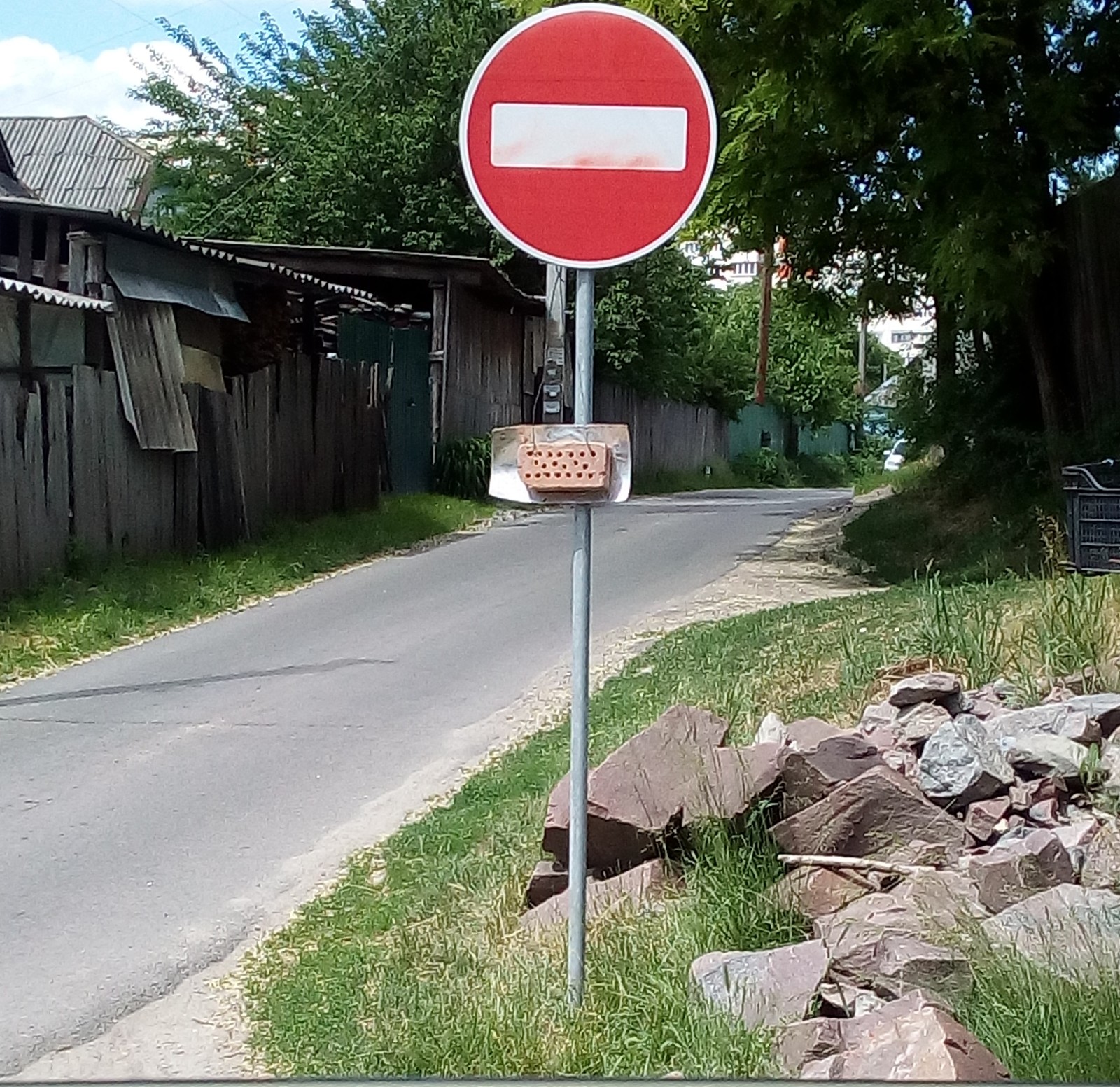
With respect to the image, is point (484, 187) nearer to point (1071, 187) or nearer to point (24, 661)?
point (24, 661)

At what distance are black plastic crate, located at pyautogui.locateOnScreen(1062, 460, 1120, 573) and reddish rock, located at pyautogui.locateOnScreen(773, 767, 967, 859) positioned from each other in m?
3.35

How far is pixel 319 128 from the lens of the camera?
35.5ft

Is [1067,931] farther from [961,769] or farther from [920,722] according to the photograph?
[920,722]

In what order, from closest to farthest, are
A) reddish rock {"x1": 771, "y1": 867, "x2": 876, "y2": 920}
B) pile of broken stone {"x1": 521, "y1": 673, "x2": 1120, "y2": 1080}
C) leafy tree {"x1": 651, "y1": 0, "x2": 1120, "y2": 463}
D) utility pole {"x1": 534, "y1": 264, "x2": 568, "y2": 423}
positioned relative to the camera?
pile of broken stone {"x1": 521, "y1": 673, "x2": 1120, "y2": 1080}
reddish rock {"x1": 771, "y1": 867, "x2": 876, "y2": 920}
utility pole {"x1": 534, "y1": 264, "x2": 568, "y2": 423}
leafy tree {"x1": 651, "y1": 0, "x2": 1120, "y2": 463}

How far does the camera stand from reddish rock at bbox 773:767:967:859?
4.39m

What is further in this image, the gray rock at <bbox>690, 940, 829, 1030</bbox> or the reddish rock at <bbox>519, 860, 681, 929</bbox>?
the reddish rock at <bbox>519, 860, 681, 929</bbox>

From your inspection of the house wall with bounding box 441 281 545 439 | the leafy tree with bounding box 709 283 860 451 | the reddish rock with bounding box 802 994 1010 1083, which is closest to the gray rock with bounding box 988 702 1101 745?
the reddish rock with bounding box 802 994 1010 1083

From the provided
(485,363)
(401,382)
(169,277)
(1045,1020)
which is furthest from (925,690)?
(485,363)

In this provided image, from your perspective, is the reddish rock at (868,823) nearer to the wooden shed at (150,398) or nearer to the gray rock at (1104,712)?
Answer: the gray rock at (1104,712)

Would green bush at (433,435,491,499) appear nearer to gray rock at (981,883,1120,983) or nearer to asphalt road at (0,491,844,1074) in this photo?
asphalt road at (0,491,844,1074)

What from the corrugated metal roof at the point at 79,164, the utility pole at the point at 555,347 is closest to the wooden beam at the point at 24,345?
the corrugated metal roof at the point at 79,164

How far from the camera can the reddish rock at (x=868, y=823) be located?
4.39m

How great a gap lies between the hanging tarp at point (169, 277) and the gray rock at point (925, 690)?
309 inches

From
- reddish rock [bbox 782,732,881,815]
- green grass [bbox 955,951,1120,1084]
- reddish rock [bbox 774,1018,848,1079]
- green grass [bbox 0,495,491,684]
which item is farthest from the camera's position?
green grass [bbox 0,495,491,684]
